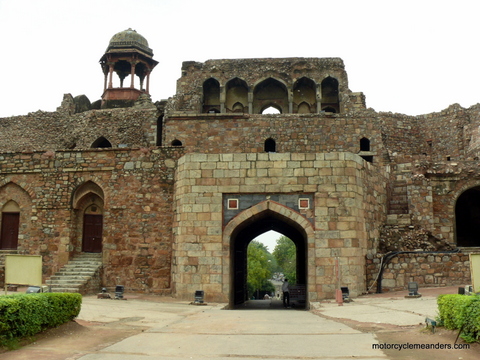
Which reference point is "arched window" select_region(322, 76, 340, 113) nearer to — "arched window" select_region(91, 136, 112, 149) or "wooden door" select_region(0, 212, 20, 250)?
"arched window" select_region(91, 136, 112, 149)

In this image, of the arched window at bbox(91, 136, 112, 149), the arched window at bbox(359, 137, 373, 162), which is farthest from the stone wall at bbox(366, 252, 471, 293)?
the arched window at bbox(91, 136, 112, 149)

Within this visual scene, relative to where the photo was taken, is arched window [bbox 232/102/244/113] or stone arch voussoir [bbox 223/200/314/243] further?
arched window [bbox 232/102/244/113]

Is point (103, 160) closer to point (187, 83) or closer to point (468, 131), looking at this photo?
point (187, 83)

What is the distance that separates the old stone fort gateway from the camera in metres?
13.7

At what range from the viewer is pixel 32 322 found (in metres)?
7.07

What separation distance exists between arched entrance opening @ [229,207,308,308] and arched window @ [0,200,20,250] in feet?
27.7

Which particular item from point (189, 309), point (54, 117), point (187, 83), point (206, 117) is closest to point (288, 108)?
point (187, 83)

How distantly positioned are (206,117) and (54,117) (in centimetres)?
1241

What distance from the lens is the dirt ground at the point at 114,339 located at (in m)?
6.07

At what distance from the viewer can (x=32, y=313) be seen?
7078mm

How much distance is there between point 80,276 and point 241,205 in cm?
613

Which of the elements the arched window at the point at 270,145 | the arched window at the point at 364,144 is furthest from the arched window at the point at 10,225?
the arched window at the point at 364,144

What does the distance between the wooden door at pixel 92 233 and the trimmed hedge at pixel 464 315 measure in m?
13.2

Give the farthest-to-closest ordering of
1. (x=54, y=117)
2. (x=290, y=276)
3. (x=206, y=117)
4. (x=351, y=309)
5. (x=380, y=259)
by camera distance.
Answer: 1. (x=290, y=276)
2. (x=54, y=117)
3. (x=206, y=117)
4. (x=380, y=259)
5. (x=351, y=309)
